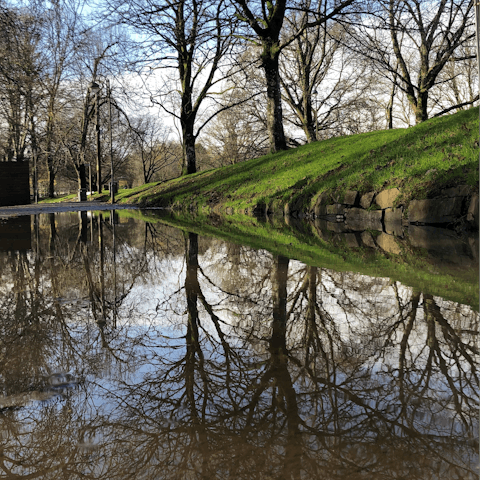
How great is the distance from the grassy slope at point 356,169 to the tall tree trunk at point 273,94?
1149 millimetres

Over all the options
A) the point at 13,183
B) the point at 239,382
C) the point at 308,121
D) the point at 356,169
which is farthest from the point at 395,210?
the point at 13,183

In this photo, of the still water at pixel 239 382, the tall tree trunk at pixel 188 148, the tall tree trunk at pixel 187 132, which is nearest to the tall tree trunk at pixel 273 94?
the tall tree trunk at pixel 187 132

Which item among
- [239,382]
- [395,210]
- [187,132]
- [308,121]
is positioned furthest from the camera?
[308,121]

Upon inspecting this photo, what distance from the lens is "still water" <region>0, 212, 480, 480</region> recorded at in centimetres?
181

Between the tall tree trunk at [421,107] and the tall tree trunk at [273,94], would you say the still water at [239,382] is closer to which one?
the tall tree trunk at [273,94]

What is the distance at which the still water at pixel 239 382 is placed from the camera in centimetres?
181

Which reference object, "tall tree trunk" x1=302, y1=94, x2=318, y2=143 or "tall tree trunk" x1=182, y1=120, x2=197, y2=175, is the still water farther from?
"tall tree trunk" x1=302, y1=94, x2=318, y2=143

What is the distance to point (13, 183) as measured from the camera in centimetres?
2962

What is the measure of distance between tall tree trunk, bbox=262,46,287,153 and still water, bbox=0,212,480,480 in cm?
1727

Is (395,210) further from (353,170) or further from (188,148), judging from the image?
(188,148)

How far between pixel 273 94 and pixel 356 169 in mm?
8419

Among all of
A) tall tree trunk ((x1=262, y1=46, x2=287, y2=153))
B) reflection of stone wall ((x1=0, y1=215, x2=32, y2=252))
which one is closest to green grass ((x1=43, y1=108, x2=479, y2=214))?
tall tree trunk ((x1=262, y1=46, x2=287, y2=153))

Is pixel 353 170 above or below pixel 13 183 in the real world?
below

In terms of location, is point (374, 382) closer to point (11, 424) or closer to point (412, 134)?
point (11, 424)
